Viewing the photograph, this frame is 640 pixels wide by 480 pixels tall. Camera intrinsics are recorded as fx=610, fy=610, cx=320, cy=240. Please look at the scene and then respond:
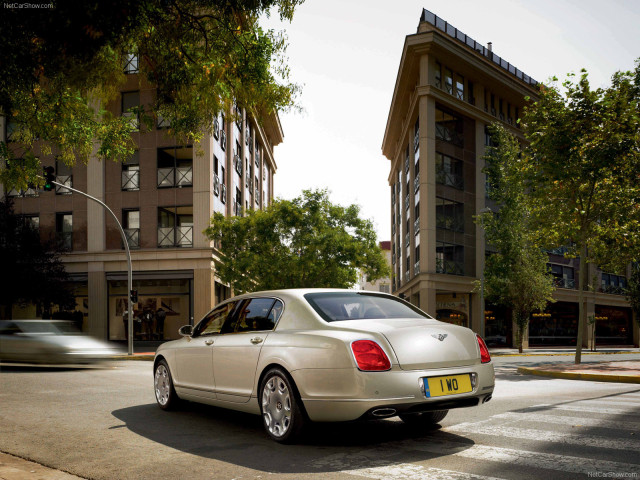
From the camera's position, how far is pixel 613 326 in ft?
179

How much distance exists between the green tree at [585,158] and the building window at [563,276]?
2666 cm

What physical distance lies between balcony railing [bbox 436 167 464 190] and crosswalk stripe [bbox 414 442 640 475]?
33737 mm

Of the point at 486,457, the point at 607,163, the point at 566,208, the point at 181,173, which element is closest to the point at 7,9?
the point at 486,457

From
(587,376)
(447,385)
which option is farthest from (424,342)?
(587,376)

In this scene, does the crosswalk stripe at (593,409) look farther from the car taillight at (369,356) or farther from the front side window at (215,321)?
the front side window at (215,321)

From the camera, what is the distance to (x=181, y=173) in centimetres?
3041

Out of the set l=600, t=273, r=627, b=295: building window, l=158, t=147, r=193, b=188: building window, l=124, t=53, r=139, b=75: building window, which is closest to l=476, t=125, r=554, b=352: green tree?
l=158, t=147, r=193, b=188: building window

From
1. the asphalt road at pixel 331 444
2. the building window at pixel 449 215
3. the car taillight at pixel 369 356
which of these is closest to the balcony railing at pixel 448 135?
the building window at pixel 449 215

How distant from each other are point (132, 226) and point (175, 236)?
2389 millimetres

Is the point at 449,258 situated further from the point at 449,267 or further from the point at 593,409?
the point at 593,409

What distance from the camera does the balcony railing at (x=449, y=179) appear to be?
125 ft

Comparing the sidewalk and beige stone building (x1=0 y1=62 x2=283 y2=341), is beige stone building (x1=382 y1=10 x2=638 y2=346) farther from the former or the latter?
the sidewalk

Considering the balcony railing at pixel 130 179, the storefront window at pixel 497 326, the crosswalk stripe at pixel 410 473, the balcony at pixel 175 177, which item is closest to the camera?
the crosswalk stripe at pixel 410 473

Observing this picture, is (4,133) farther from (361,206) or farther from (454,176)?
(454,176)
